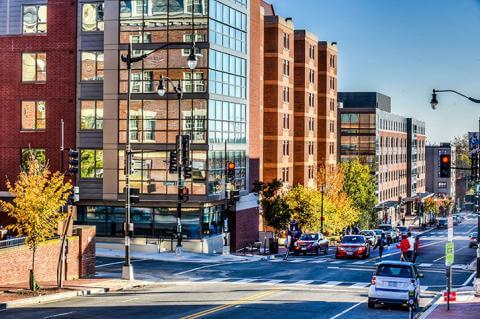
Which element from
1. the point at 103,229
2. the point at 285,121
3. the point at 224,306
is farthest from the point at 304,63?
the point at 224,306

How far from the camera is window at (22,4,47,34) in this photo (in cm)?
6369

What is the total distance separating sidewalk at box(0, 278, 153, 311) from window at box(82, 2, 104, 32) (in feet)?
88.8

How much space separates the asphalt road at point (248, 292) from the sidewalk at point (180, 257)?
6.61 ft

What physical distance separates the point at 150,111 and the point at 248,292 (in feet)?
91.1

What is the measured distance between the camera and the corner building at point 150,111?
200ft

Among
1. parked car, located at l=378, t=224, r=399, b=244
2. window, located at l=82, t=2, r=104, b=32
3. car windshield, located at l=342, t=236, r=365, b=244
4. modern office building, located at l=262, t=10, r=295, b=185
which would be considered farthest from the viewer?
modern office building, located at l=262, t=10, r=295, b=185

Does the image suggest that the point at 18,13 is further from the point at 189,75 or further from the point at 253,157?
the point at 253,157

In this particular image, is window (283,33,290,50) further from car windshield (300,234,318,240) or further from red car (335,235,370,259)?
red car (335,235,370,259)

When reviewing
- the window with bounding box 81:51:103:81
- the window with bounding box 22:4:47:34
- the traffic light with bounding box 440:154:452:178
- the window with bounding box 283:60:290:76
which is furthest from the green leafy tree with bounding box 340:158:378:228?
the traffic light with bounding box 440:154:452:178

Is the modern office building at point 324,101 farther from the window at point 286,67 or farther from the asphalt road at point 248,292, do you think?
the asphalt road at point 248,292

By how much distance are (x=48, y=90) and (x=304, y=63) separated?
43444mm

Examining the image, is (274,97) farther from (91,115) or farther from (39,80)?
(39,80)

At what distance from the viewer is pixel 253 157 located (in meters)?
75.2

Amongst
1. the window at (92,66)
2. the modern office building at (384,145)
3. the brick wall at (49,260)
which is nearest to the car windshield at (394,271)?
the brick wall at (49,260)
